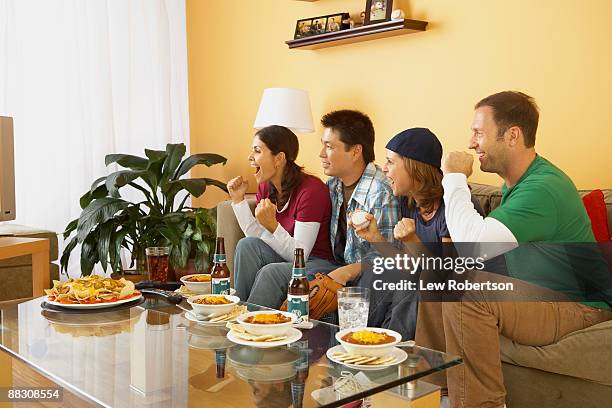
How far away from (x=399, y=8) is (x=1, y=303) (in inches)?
113

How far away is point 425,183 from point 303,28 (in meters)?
1.87

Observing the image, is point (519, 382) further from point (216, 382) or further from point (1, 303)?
point (1, 303)

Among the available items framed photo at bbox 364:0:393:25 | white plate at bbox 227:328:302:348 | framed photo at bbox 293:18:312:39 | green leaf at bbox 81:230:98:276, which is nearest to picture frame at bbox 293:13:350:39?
framed photo at bbox 293:18:312:39

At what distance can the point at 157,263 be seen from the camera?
253 cm

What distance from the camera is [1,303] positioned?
4059 mm

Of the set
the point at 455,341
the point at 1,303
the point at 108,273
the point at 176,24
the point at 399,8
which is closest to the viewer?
the point at 455,341

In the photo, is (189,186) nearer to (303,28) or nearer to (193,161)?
(193,161)

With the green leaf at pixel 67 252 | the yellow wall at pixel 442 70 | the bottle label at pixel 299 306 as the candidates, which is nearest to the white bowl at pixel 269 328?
the bottle label at pixel 299 306

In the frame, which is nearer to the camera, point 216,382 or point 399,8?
point 216,382

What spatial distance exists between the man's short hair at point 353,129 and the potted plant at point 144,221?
148 centimetres

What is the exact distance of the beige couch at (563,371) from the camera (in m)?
2.02

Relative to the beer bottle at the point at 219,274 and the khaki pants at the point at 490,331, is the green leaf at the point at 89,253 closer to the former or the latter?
the beer bottle at the point at 219,274

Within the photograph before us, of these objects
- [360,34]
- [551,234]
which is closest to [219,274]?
[551,234]

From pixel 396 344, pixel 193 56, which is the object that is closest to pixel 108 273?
pixel 193 56
